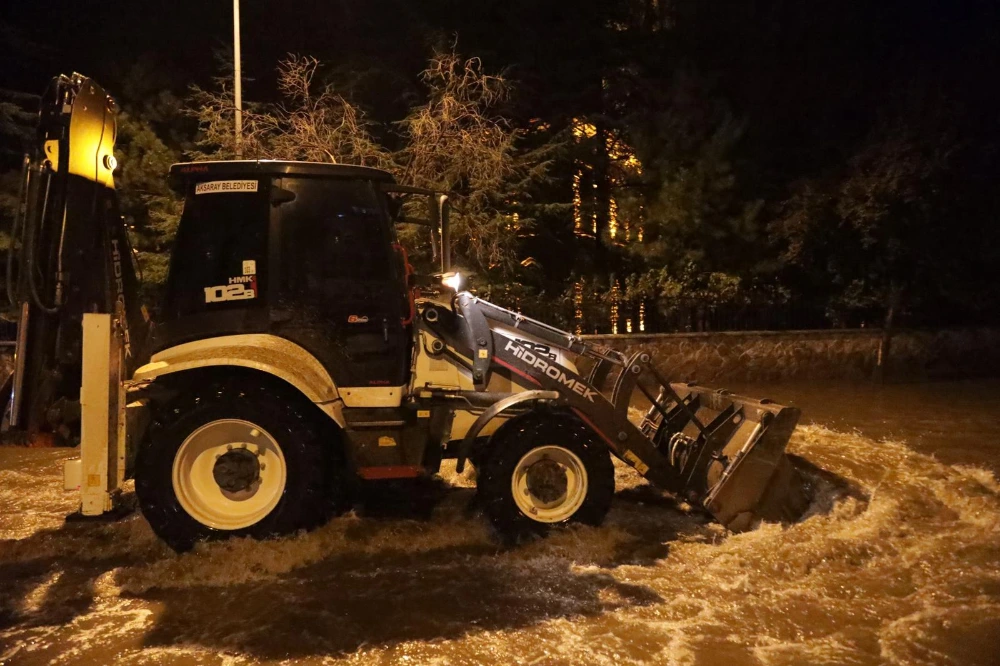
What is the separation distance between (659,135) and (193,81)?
9.86m

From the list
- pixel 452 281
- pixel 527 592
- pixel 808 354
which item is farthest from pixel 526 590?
pixel 808 354

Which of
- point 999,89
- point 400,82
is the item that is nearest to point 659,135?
point 400,82

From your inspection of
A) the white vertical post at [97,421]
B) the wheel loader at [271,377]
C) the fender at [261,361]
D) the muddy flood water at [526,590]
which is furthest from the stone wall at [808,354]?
the white vertical post at [97,421]

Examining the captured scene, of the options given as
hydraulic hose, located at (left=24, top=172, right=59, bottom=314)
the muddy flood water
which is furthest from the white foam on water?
hydraulic hose, located at (left=24, top=172, right=59, bottom=314)

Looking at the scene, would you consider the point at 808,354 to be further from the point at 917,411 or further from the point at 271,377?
the point at 271,377

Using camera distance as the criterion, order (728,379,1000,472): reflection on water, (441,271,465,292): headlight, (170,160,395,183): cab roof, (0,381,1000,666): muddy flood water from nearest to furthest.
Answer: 1. (0,381,1000,666): muddy flood water
2. (170,160,395,183): cab roof
3. (441,271,465,292): headlight
4. (728,379,1000,472): reflection on water

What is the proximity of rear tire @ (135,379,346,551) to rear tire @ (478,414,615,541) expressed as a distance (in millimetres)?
1197

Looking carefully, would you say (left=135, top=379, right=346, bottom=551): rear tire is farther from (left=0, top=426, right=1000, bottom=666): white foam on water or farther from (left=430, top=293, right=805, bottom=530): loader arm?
(left=430, top=293, right=805, bottom=530): loader arm

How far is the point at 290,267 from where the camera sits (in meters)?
5.32

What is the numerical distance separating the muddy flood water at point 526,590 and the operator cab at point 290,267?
138cm

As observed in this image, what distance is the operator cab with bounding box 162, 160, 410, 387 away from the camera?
5305 millimetres

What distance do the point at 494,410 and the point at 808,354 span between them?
1038 cm

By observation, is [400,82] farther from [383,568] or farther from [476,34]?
[383,568]

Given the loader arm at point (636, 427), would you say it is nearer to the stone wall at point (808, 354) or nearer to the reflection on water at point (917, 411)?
the reflection on water at point (917, 411)
